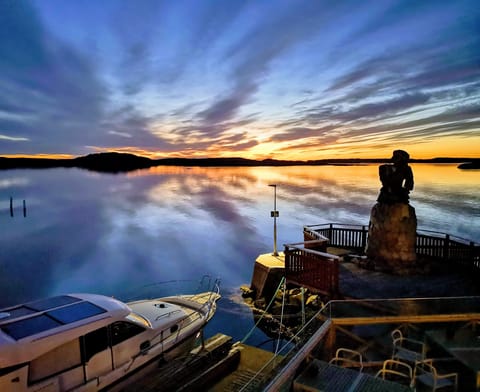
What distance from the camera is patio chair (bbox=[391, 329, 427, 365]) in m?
4.71

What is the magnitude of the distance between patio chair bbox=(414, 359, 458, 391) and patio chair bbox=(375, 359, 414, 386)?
97 mm

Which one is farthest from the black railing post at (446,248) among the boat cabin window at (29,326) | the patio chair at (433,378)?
the boat cabin window at (29,326)

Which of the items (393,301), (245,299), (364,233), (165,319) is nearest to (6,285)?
(245,299)

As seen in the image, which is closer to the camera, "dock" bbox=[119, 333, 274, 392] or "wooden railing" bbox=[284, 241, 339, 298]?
"dock" bbox=[119, 333, 274, 392]

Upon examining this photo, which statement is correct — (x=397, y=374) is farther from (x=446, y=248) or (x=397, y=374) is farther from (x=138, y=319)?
(x=446, y=248)

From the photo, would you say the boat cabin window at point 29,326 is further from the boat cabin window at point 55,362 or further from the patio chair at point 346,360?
the patio chair at point 346,360

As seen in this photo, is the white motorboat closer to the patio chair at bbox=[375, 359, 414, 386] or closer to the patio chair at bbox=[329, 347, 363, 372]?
the patio chair at bbox=[329, 347, 363, 372]

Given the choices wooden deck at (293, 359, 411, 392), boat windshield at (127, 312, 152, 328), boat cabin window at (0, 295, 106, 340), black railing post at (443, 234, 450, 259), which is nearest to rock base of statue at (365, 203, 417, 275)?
black railing post at (443, 234, 450, 259)

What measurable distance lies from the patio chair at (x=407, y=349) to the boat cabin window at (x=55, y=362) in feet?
19.7

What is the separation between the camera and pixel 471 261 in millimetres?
11492

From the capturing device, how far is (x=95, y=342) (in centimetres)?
724

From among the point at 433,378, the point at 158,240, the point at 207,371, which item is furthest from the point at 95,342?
the point at 158,240

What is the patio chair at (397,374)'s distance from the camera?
4.40m

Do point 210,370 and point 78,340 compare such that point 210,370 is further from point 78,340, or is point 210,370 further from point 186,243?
point 186,243
